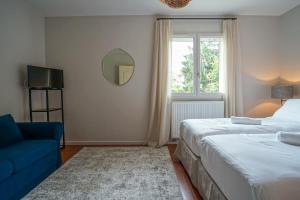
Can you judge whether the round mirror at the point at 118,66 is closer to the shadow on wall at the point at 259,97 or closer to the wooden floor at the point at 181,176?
the wooden floor at the point at 181,176

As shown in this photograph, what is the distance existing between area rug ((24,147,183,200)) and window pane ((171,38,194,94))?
1.46m

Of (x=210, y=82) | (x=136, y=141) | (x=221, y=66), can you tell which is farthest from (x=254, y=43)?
(x=136, y=141)

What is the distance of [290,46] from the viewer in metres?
4.37

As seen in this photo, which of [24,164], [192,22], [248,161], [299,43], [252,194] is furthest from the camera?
[192,22]

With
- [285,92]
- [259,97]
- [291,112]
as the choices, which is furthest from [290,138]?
[259,97]

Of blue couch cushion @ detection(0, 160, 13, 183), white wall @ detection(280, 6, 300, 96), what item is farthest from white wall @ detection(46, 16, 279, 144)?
blue couch cushion @ detection(0, 160, 13, 183)

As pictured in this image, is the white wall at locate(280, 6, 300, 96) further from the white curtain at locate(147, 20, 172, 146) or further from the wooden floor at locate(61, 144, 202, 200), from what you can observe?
the wooden floor at locate(61, 144, 202, 200)

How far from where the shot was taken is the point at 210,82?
15.6ft

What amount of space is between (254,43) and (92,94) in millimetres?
3423

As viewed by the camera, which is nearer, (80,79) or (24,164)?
(24,164)

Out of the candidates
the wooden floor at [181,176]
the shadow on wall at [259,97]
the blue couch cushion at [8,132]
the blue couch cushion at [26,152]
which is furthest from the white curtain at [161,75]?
the blue couch cushion at [8,132]

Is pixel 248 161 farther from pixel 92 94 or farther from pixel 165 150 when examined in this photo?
pixel 92 94

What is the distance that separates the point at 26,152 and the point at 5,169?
1.32ft

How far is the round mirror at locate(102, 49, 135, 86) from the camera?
15.4ft
